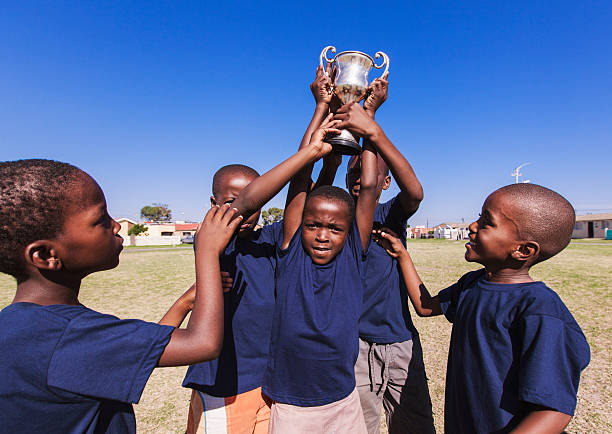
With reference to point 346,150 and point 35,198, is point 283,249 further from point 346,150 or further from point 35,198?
point 35,198

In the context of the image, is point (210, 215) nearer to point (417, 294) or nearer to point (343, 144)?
point (343, 144)

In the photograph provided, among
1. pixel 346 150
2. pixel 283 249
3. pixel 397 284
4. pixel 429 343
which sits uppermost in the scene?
pixel 346 150

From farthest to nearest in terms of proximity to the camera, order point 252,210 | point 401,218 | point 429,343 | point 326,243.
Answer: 1. point 429,343
2. point 401,218
3. point 326,243
4. point 252,210

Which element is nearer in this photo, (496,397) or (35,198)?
(35,198)

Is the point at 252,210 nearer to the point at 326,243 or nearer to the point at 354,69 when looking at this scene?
the point at 326,243

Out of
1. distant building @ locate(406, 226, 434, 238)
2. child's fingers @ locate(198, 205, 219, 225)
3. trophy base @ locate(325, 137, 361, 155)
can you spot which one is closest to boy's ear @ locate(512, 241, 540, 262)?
trophy base @ locate(325, 137, 361, 155)

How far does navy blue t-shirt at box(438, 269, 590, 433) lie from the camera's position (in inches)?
53.3

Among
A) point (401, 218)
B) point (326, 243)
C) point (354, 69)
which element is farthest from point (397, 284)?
point (354, 69)

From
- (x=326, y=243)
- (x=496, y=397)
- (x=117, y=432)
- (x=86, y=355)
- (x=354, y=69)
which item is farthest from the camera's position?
(x=354, y=69)

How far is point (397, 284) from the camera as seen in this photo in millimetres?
2527

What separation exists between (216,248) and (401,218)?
1.59 meters

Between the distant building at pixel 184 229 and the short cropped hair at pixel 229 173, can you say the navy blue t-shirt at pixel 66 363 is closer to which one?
the short cropped hair at pixel 229 173

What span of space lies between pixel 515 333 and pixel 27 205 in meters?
2.11

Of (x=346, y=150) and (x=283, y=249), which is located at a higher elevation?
(x=346, y=150)
